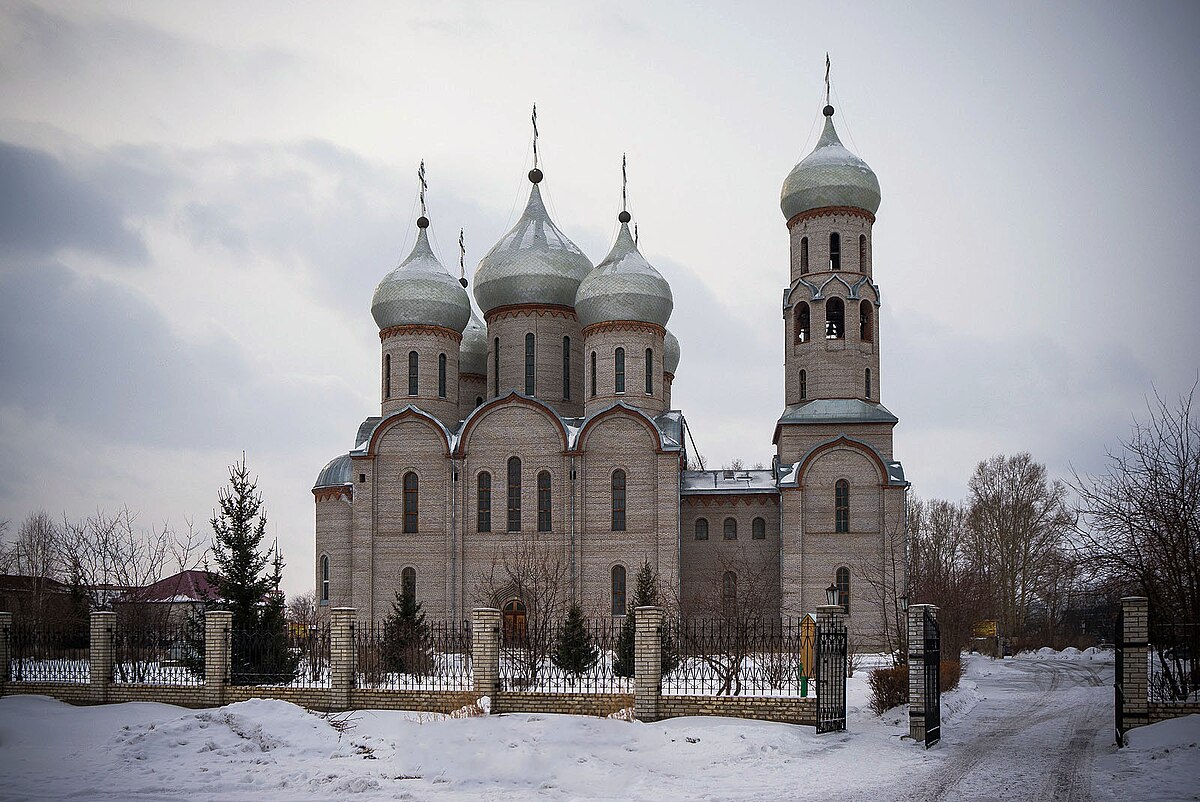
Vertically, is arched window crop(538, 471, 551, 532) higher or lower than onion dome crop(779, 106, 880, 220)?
lower

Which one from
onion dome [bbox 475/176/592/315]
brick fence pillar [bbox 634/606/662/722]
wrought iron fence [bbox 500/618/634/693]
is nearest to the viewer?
brick fence pillar [bbox 634/606/662/722]

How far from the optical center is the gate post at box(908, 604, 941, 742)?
15.8 m

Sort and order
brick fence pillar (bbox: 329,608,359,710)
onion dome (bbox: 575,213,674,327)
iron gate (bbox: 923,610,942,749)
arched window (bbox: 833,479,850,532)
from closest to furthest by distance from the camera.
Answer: iron gate (bbox: 923,610,942,749) < brick fence pillar (bbox: 329,608,359,710) < arched window (bbox: 833,479,850,532) < onion dome (bbox: 575,213,674,327)

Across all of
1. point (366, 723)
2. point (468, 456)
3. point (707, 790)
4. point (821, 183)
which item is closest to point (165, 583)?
point (468, 456)

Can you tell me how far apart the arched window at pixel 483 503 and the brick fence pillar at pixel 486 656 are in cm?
1544

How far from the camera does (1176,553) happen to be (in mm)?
17078

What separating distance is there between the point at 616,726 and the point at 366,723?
10.8 ft

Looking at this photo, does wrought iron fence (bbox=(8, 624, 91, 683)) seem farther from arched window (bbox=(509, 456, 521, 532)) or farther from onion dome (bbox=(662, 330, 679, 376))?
onion dome (bbox=(662, 330, 679, 376))

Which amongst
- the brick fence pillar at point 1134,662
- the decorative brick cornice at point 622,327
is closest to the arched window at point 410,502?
the decorative brick cornice at point 622,327

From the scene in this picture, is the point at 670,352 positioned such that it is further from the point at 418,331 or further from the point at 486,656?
the point at 486,656

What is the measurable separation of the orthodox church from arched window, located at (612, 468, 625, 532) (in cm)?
6

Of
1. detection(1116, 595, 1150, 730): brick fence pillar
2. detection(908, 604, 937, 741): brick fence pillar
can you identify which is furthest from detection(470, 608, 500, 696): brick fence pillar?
detection(1116, 595, 1150, 730): brick fence pillar

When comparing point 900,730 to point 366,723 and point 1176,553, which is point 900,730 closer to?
point 1176,553

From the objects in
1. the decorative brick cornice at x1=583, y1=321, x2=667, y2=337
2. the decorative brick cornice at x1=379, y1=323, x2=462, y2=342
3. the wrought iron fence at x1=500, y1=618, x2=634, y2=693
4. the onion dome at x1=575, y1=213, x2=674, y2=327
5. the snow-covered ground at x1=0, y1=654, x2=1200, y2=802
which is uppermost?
the onion dome at x1=575, y1=213, x2=674, y2=327
